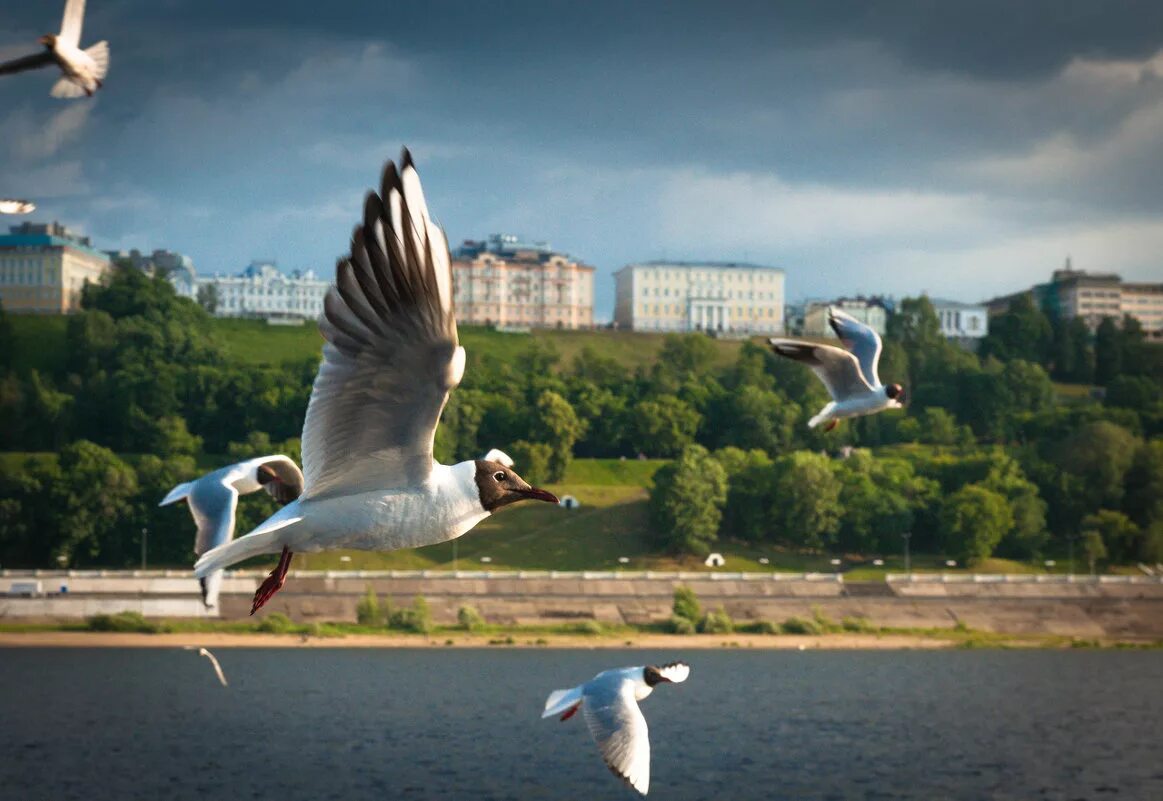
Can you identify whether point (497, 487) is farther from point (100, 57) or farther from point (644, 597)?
point (644, 597)

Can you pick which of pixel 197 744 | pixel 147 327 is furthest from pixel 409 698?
pixel 147 327

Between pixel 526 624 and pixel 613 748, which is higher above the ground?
pixel 613 748

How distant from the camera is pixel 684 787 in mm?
51406

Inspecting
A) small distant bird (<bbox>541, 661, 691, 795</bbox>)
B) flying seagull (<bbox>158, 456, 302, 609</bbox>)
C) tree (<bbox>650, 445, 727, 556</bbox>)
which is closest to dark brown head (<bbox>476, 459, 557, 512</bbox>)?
flying seagull (<bbox>158, 456, 302, 609</bbox>)

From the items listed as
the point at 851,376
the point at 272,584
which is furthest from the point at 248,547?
the point at 851,376

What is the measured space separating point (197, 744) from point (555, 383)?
96247 millimetres

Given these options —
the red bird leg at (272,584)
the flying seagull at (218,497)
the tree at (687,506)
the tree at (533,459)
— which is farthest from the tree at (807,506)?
the red bird leg at (272,584)

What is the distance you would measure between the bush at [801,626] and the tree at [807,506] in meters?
19.6

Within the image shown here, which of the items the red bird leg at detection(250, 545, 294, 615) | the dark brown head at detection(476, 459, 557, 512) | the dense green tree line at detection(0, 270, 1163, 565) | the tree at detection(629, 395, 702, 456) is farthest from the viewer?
the tree at detection(629, 395, 702, 456)

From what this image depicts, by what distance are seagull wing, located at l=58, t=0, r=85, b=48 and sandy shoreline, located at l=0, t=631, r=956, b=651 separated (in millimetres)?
74870

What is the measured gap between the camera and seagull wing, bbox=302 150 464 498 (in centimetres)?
932

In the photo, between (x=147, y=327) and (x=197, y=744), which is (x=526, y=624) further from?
(x=147, y=327)

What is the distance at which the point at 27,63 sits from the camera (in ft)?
38.3

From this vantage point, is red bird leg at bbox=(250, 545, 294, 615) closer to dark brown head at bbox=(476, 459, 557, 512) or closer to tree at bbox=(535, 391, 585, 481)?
dark brown head at bbox=(476, 459, 557, 512)
